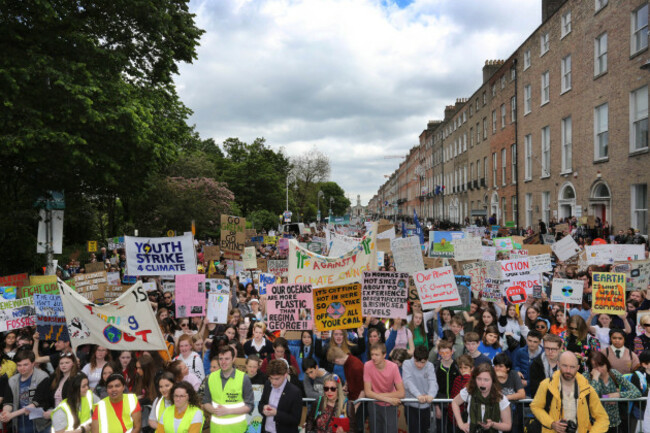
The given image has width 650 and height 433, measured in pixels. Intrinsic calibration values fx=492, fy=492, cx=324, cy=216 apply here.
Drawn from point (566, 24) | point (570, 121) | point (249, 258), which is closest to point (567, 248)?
point (249, 258)

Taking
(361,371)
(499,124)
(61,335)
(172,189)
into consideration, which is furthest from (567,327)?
(499,124)

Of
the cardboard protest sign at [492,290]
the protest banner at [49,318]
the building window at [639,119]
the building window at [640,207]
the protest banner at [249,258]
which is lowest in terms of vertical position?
the protest banner at [49,318]

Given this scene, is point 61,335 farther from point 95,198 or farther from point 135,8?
point 95,198

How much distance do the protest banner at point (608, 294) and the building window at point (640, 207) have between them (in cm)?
1264

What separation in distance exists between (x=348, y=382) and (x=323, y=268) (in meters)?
2.42

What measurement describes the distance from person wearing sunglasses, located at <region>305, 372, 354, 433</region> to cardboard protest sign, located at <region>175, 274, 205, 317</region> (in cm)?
411

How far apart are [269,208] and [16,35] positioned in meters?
49.6

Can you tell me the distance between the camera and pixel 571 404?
4.86 metres

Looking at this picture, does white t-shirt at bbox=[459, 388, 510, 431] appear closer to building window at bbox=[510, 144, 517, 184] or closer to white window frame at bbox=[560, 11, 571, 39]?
white window frame at bbox=[560, 11, 571, 39]

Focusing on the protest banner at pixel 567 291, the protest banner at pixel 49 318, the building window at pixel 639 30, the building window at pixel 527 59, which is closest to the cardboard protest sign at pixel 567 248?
the protest banner at pixel 567 291

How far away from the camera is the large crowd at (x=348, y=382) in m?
5.19

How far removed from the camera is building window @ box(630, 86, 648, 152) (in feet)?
61.9

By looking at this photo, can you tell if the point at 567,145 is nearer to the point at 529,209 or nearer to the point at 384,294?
the point at 529,209

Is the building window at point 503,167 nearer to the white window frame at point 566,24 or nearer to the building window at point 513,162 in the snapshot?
the building window at point 513,162
